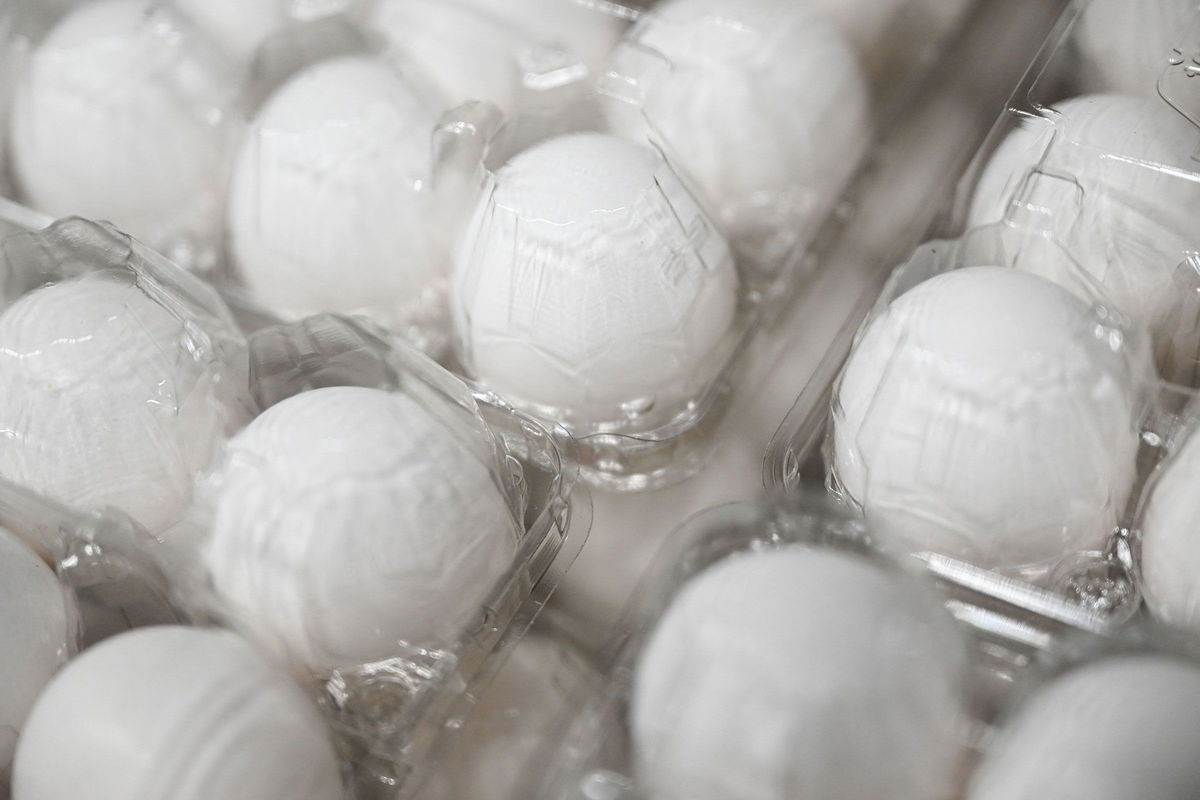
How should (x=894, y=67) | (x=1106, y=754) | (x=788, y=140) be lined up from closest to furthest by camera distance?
(x=1106, y=754) → (x=788, y=140) → (x=894, y=67)

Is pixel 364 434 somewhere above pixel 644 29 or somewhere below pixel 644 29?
below

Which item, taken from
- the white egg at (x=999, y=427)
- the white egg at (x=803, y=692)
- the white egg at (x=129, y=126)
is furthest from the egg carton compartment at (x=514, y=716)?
the white egg at (x=129, y=126)

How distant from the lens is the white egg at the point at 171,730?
639mm

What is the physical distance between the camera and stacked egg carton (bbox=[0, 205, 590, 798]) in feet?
2.21

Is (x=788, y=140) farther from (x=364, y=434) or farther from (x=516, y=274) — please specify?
(x=364, y=434)

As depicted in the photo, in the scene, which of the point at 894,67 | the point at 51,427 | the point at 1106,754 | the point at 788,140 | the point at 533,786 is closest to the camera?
the point at 1106,754

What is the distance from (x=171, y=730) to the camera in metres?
0.64

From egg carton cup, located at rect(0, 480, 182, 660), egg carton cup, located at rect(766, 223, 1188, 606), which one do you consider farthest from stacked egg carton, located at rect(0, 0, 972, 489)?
egg carton cup, located at rect(0, 480, 182, 660)

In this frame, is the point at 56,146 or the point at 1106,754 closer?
the point at 1106,754

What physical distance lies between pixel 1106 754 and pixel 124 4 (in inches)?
42.8

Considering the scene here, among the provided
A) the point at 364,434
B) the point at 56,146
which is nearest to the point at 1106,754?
the point at 364,434

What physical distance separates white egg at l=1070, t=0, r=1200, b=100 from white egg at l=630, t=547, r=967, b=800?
593 mm

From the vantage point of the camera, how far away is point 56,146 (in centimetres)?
111

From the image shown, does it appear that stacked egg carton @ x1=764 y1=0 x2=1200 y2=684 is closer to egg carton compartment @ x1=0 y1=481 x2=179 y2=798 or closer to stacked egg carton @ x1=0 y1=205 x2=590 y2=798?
stacked egg carton @ x1=0 y1=205 x2=590 y2=798
